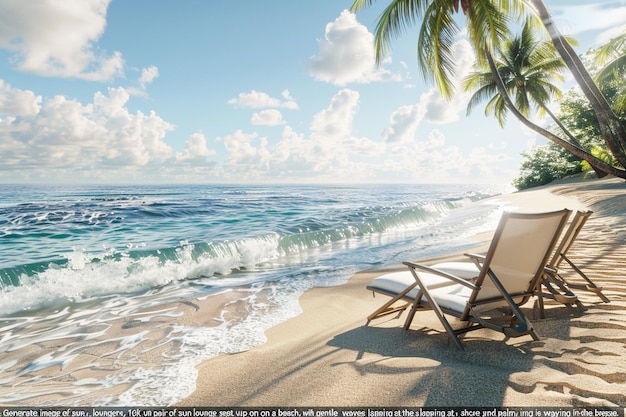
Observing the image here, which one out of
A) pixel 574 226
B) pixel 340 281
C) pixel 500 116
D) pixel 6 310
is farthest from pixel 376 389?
pixel 500 116

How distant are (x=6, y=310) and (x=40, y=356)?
3.47 m

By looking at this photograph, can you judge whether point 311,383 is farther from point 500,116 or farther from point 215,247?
point 500,116

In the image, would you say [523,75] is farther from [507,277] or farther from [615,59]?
[507,277]

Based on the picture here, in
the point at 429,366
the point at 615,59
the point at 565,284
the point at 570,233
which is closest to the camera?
the point at 429,366

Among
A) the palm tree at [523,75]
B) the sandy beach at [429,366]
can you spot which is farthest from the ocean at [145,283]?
the palm tree at [523,75]

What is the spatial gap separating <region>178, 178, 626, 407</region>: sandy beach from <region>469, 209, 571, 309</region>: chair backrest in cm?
46

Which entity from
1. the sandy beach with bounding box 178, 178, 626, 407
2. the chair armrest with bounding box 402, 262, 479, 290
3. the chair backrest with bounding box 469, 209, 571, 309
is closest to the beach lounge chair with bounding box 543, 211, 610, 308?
the sandy beach with bounding box 178, 178, 626, 407

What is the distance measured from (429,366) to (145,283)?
7269 millimetres

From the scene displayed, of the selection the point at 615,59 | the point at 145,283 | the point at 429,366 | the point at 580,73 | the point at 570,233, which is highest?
the point at 615,59

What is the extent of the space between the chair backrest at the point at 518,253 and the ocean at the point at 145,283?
2800 mm

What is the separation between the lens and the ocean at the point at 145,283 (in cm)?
378

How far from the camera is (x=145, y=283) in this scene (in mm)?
8430

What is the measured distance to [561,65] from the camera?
21.9m

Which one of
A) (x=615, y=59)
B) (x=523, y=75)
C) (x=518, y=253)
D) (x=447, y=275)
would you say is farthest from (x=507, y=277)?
(x=523, y=75)
